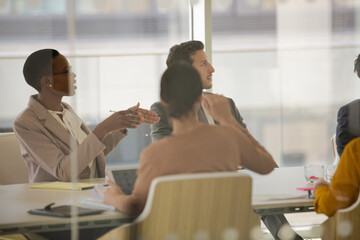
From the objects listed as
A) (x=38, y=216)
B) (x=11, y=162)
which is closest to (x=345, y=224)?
(x=38, y=216)

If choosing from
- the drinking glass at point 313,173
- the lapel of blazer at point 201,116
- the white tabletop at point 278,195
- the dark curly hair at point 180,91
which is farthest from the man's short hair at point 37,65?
the drinking glass at point 313,173

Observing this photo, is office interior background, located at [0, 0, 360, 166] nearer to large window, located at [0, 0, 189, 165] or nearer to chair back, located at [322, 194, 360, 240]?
large window, located at [0, 0, 189, 165]

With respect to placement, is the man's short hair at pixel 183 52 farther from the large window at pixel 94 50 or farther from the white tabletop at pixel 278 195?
the white tabletop at pixel 278 195

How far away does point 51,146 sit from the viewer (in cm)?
270

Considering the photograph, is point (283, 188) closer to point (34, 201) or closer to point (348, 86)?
point (348, 86)

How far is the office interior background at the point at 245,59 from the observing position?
2422 millimetres

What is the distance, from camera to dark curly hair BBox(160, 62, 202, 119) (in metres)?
2.00

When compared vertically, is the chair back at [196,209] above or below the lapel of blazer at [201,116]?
below

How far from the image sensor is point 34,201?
2.31 m

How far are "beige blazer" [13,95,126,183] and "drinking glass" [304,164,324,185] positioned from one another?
0.83 meters

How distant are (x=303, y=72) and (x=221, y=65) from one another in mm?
A: 379

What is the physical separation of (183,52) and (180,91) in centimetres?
41

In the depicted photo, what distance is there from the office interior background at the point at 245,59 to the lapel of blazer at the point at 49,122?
0.12m

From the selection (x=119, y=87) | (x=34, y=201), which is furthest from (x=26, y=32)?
(x=34, y=201)
